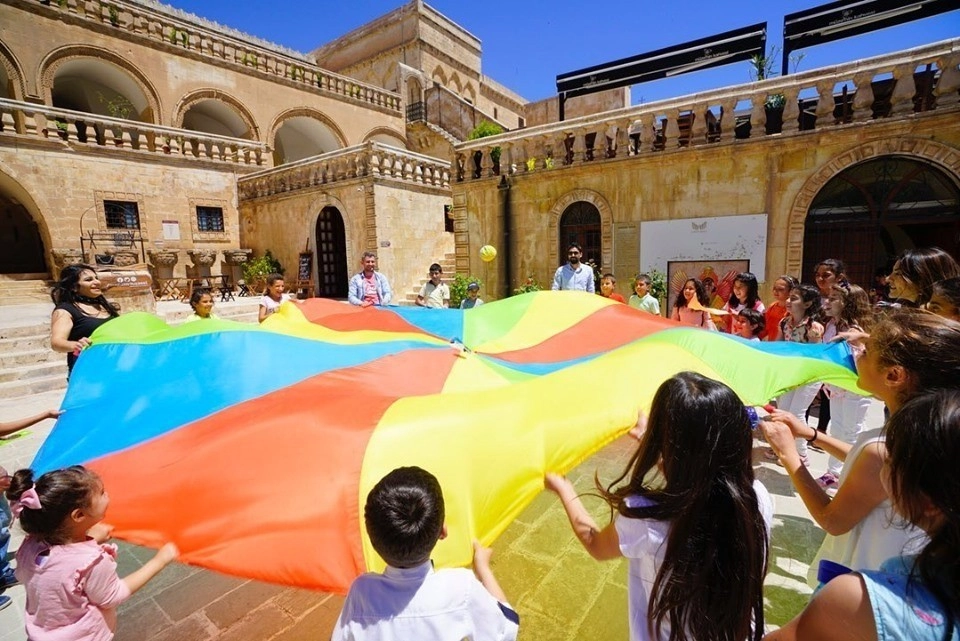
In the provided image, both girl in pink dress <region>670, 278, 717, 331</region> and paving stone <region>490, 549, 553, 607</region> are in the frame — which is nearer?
paving stone <region>490, 549, 553, 607</region>

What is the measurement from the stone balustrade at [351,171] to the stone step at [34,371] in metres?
8.16

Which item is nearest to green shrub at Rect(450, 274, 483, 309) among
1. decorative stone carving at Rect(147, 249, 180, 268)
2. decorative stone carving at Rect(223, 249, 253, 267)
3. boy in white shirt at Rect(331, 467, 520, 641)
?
decorative stone carving at Rect(223, 249, 253, 267)

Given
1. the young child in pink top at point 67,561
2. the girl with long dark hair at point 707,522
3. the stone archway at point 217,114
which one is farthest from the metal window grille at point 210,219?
the girl with long dark hair at point 707,522

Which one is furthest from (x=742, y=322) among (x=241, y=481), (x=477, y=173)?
(x=477, y=173)

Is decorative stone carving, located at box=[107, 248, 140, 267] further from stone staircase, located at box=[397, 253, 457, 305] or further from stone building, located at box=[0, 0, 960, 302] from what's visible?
stone staircase, located at box=[397, 253, 457, 305]

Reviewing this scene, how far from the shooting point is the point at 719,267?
841 centimetres

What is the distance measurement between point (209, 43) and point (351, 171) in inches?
402

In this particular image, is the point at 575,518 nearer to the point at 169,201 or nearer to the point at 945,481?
the point at 945,481

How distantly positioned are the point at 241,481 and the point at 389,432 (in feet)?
1.99

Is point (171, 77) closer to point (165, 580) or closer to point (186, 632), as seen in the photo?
point (165, 580)

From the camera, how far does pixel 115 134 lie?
1367 cm

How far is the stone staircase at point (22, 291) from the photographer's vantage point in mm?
11286

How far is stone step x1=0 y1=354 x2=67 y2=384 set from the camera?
6949 millimetres

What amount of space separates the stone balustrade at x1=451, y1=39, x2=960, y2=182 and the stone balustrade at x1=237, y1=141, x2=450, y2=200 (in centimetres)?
354
